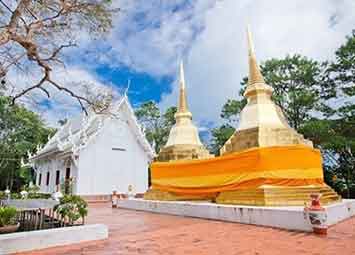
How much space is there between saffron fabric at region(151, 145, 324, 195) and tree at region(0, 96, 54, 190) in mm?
16626

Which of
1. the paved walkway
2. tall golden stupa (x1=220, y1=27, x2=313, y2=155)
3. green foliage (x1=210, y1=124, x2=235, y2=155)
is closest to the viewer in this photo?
the paved walkway

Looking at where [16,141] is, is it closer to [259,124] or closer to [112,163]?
[112,163]

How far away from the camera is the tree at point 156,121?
27.5 meters

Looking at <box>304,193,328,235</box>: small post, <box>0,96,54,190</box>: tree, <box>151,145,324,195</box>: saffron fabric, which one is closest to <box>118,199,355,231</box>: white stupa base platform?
<box>304,193,328,235</box>: small post

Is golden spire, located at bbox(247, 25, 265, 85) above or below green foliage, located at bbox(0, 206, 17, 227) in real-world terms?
above

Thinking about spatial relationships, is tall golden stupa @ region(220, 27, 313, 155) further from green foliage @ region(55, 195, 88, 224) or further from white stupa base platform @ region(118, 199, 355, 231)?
green foliage @ region(55, 195, 88, 224)

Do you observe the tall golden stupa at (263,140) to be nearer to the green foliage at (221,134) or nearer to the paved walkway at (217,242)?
the paved walkway at (217,242)

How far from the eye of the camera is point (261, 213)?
7.53 m

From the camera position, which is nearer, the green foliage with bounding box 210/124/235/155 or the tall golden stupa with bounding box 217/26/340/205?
the tall golden stupa with bounding box 217/26/340/205

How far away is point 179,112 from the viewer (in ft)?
49.9

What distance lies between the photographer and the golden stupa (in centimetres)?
880

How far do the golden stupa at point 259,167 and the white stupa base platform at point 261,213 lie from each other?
→ 0.71 m

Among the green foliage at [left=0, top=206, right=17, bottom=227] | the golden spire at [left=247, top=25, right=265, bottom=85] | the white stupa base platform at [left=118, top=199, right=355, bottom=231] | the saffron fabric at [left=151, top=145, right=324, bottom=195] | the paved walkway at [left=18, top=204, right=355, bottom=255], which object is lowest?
the paved walkway at [left=18, top=204, right=355, bottom=255]

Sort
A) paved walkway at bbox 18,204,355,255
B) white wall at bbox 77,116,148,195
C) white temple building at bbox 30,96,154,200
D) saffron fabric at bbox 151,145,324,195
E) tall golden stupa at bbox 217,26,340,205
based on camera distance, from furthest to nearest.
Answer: white wall at bbox 77,116,148,195 → white temple building at bbox 30,96,154,200 → saffron fabric at bbox 151,145,324,195 → tall golden stupa at bbox 217,26,340,205 → paved walkway at bbox 18,204,355,255
